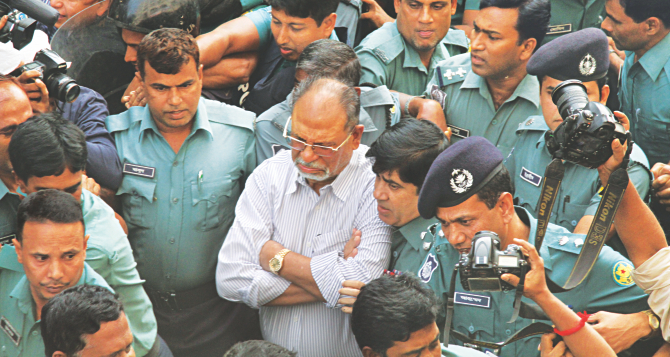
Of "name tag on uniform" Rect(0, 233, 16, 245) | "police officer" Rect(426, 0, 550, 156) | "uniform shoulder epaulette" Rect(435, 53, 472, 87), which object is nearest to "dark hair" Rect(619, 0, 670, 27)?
"police officer" Rect(426, 0, 550, 156)

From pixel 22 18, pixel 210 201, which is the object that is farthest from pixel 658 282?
pixel 22 18

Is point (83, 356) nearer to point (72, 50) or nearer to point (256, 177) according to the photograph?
point (256, 177)

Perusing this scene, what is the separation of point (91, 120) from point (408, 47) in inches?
85.5

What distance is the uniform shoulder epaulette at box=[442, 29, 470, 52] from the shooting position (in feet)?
17.5

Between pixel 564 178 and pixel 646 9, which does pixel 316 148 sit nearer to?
pixel 564 178

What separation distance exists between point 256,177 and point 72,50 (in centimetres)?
177

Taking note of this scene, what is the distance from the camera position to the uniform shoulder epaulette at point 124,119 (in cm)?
412

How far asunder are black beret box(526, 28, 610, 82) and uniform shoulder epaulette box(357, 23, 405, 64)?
1376 mm

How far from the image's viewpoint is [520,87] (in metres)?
4.47

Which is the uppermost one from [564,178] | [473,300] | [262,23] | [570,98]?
[570,98]

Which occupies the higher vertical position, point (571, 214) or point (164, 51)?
point (164, 51)

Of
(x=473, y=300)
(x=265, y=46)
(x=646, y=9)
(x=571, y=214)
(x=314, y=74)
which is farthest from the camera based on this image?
(x=265, y=46)

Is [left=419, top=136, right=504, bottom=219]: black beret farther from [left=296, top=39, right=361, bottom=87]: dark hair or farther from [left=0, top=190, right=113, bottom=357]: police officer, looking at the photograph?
[left=0, top=190, right=113, bottom=357]: police officer

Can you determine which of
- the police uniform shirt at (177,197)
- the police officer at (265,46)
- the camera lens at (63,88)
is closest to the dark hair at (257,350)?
the police uniform shirt at (177,197)
